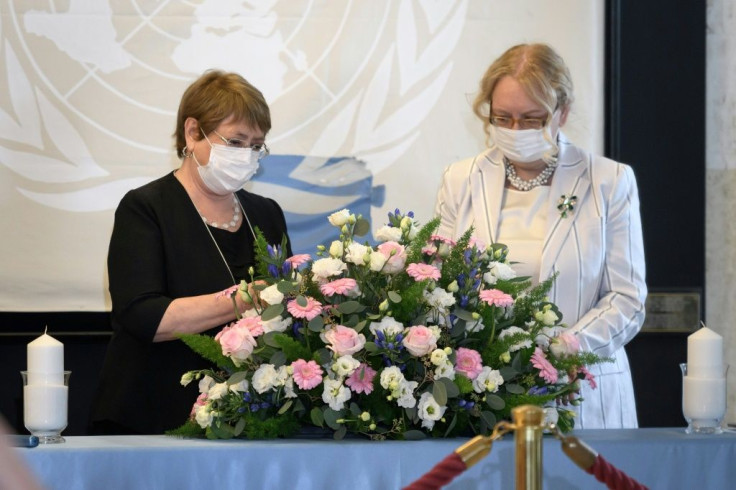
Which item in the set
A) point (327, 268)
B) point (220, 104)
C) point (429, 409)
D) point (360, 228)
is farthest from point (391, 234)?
point (220, 104)

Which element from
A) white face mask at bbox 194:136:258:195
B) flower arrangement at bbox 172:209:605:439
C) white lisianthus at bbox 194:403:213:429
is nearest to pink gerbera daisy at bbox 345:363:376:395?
flower arrangement at bbox 172:209:605:439

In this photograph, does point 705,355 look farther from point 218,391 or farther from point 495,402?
point 218,391

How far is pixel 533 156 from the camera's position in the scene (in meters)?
3.21

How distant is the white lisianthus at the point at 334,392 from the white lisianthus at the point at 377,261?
0.26 m

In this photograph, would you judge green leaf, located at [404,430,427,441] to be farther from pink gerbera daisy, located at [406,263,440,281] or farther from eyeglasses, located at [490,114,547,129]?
eyeglasses, located at [490,114,547,129]

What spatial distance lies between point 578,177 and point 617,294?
0.37 meters

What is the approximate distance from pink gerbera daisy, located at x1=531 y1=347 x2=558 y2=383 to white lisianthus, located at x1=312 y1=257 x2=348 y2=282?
476mm

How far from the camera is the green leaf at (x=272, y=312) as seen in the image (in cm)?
239

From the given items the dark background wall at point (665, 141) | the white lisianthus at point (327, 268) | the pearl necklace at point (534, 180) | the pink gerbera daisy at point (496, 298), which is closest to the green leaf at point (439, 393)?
the pink gerbera daisy at point (496, 298)

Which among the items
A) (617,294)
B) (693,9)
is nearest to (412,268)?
(617,294)

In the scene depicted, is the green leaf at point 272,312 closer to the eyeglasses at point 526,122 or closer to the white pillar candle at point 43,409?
the white pillar candle at point 43,409

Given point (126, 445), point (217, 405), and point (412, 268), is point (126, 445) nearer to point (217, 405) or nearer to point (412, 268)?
point (217, 405)

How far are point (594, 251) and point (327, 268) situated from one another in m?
1.05

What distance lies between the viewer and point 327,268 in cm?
240
